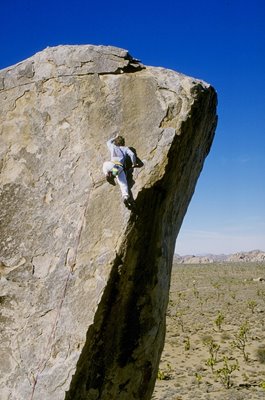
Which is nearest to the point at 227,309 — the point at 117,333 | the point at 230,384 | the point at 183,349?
the point at 183,349

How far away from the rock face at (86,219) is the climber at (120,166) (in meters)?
0.09

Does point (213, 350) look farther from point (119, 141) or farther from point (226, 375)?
point (119, 141)

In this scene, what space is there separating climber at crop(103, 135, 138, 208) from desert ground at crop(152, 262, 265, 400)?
8.50 meters

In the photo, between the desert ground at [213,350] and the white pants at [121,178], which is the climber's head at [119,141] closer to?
the white pants at [121,178]

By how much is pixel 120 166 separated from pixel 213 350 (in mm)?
12508

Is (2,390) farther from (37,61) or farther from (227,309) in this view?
(227,309)

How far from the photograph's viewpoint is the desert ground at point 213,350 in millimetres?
10578

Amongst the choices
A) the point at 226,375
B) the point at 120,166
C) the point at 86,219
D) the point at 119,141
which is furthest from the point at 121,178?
the point at 226,375

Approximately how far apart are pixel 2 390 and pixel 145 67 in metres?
3.48

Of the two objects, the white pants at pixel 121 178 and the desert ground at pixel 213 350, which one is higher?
the white pants at pixel 121 178

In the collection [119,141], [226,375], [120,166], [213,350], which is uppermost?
[119,141]

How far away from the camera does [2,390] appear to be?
317cm

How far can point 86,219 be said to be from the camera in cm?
352

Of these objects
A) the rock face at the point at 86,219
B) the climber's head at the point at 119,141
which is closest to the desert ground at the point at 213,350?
the rock face at the point at 86,219
